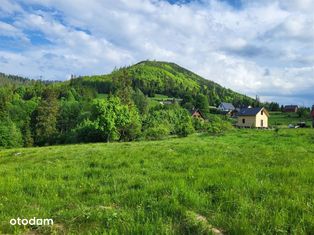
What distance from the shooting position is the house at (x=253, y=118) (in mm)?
95375

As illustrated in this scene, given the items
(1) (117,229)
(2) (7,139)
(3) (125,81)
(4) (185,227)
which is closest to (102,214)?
(1) (117,229)

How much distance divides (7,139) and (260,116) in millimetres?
73927

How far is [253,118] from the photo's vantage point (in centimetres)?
9594

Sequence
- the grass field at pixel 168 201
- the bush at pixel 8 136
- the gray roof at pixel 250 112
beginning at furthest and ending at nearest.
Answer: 1. the gray roof at pixel 250 112
2. the bush at pixel 8 136
3. the grass field at pixel 168 201

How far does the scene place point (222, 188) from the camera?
304 inches

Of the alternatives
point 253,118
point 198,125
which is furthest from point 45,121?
point 253,118

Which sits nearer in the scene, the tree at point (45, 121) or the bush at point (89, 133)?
the bush at point (89, 133)

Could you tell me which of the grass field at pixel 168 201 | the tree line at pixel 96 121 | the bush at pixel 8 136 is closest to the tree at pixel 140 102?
the tree line at pixel 96 121

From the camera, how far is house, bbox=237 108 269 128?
9538cm

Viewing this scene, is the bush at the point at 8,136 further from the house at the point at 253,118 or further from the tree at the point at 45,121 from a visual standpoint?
the house at the point at 253,118

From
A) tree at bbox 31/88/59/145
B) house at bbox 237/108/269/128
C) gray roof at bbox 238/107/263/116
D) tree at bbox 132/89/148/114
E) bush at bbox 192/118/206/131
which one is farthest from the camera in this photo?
tree at bbox 132/89/148/114

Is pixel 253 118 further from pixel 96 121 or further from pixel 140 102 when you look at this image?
pixel 96 121

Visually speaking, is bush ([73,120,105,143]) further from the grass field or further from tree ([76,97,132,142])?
the grass field

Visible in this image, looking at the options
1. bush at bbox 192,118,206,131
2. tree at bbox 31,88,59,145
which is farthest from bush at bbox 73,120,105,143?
tree at bbox 31,88,59,145
